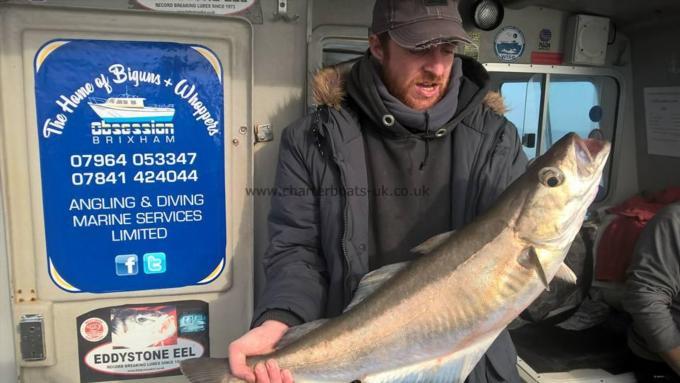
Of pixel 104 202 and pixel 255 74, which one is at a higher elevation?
pixel 255 74

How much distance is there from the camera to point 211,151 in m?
3.20

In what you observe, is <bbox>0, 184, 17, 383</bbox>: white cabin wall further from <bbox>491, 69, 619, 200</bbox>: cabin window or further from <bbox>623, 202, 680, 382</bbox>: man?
<bbox>623, 202, 680, 382</bbox>: man

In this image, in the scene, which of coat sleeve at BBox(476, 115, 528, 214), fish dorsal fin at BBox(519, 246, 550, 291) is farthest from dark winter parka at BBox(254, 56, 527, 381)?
fish dorsal fin at BBox(519, 246, 550, 291)

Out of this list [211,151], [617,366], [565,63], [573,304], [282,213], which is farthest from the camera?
[565,63]

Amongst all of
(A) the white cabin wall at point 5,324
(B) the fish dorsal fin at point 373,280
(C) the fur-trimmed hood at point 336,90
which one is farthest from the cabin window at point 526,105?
(A) the white cabin wall at point 5,324

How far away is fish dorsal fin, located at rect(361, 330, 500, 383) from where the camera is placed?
203 centimetres

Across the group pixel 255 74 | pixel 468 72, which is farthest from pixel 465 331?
pixel 255 74

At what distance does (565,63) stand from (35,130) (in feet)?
13.6

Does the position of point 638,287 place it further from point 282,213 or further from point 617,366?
point 282,213

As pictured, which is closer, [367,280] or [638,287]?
[367,280]

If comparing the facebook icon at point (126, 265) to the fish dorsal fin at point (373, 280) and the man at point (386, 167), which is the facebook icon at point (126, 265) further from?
the fish dorsal fin at point (373, 280)

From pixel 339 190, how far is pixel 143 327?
6.07ft

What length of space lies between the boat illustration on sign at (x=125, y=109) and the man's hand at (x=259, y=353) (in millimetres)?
1579

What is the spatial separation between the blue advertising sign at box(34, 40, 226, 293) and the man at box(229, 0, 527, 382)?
89 centimetres
